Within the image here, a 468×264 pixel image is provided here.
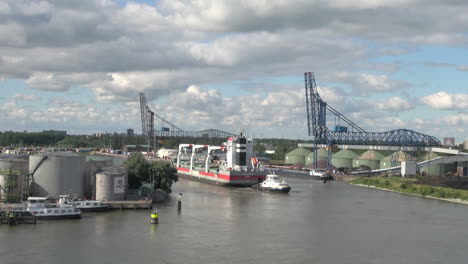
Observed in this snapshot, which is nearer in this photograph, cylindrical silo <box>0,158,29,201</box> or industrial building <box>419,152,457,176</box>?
cylindrical silo <box>0,158,29,201</box>

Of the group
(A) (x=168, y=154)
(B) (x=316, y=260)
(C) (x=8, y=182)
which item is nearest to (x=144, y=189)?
(C) (x=8, y=182)

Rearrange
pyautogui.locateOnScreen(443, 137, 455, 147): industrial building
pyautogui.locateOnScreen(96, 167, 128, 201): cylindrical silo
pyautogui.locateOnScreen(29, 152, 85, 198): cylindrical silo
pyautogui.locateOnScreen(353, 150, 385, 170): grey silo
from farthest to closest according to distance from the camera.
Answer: pyautogui.locateOnScreen(443, 137, 455, 147): industrial building, pyautogui.locateOnScreen(353, 150, 385, 170): grey silo, pyautogui.locateOnScreen(96, 167, 128, 201): cylindrical silo, pyautogui.locateOnScreen(29, 152, 85, 198): cylindrical silo

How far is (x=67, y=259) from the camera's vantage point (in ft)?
63.0

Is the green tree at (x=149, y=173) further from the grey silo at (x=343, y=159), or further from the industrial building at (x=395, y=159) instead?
the grey silo at (x=343, y=159)

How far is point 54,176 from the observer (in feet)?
99.9

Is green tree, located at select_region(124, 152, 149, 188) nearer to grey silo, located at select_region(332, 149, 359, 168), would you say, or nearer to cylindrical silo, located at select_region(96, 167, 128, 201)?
cylindrical silo, located at select_region(96, 167, 128, 201)

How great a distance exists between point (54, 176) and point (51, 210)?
4.23 m

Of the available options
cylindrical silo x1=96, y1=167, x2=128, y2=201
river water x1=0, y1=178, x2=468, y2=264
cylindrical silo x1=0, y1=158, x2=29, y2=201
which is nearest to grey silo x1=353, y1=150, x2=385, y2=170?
river water x1=0, y1=178, x2=468, y2=264

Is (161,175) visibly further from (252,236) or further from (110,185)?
(252,236)

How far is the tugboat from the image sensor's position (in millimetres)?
41562

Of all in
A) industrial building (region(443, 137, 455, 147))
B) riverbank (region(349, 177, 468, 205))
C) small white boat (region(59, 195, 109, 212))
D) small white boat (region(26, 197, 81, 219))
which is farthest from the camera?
industrial building (region(443, 137, 455, 147))

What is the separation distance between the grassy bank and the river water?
16.8 ft

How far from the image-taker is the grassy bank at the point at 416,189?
132 feet

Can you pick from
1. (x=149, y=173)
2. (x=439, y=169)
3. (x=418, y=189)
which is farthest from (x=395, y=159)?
(x=149, y=173)
